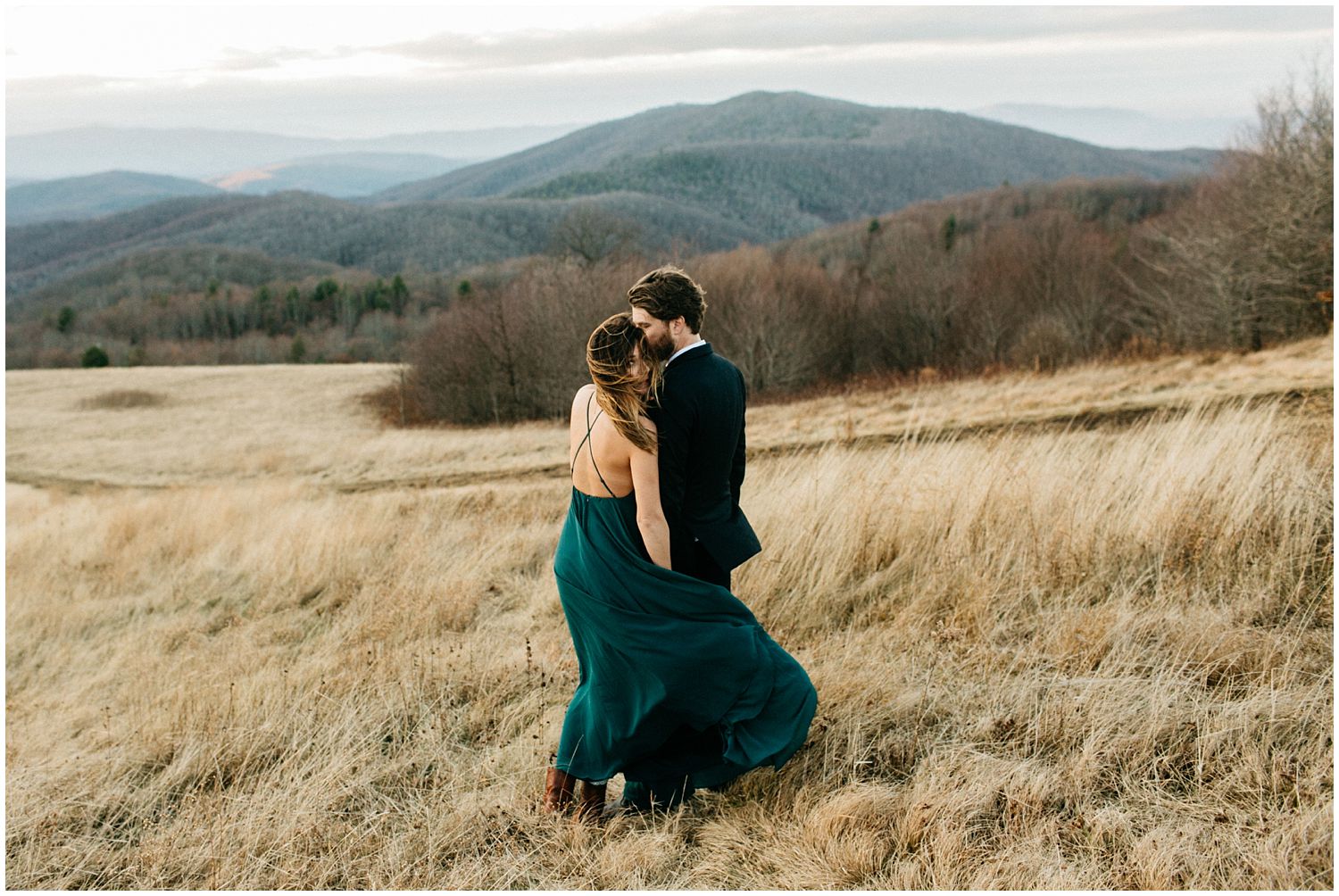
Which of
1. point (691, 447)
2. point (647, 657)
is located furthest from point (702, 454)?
point (647, 657)

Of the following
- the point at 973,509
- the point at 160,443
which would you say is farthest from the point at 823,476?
the point at 160,443

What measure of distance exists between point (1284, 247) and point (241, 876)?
115 feet

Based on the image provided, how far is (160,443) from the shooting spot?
27781 millimetres

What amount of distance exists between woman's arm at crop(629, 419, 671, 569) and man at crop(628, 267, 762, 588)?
9 cm

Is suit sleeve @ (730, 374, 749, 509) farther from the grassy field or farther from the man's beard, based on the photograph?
the grassy field

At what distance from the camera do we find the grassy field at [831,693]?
3111 mm

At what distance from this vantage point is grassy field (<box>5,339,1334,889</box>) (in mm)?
3111

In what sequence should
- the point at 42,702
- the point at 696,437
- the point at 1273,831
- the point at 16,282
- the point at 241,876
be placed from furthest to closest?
the point at 16,282 < the point at 42,702 < the point at 241,876 < the point at 696,437 < the point at 1273,831

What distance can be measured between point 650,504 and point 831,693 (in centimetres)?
152

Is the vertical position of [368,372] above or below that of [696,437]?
below

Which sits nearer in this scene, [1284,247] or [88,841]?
[88,841]

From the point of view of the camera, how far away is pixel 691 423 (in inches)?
121

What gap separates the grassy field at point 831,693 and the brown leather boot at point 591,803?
0.10 metres

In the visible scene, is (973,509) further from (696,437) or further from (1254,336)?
(1254,336)
